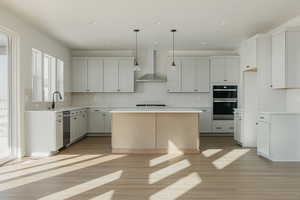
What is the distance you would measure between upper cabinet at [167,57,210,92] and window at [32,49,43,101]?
382 cm

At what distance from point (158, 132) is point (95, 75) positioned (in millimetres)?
3575

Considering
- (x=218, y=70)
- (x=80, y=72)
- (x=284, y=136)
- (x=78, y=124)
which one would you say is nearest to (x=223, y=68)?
(x=218, y=70)

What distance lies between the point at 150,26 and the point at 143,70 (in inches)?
113

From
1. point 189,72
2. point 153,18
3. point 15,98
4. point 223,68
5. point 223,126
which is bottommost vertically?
point 223,126

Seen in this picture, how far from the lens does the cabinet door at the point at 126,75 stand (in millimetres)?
7965

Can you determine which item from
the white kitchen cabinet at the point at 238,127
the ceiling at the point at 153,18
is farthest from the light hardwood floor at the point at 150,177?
the ceiling at the point at 153,18

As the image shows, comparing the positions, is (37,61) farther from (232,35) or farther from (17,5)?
(232,35)

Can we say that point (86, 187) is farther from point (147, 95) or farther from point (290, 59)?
point (147, 95)

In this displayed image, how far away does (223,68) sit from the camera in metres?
7.84

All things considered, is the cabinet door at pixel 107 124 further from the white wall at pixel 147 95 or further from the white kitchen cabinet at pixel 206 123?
the white kitchen cabinet at pixel 206 123

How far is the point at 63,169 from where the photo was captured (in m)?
4.18

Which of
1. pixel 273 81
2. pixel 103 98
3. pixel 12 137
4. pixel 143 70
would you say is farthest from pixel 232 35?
pixel 12 137

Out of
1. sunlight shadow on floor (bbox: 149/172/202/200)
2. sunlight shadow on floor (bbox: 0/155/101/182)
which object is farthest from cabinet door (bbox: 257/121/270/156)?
sunlight shadow on floor (bbox: 0/155/101/182)

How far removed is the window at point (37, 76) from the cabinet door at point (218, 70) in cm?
499
